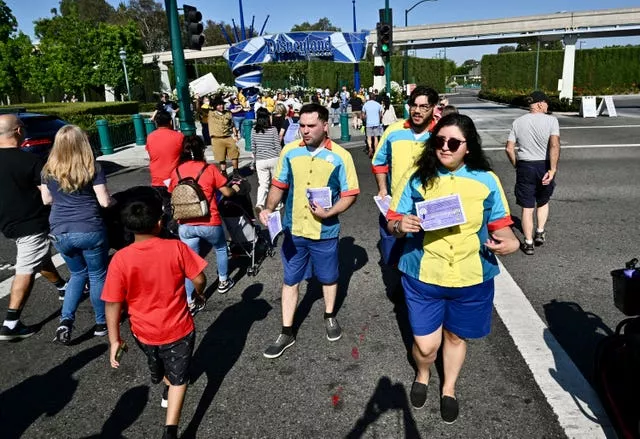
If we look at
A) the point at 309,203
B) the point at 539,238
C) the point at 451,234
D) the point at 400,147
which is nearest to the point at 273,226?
the point at 309,203

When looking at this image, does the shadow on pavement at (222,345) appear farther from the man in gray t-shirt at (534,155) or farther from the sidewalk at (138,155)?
the sidewalk at (138,155)

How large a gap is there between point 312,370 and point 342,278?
1796mm

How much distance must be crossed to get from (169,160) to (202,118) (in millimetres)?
11691

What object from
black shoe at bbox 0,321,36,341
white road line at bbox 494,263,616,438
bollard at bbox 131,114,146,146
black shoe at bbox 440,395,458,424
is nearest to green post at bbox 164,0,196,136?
black shoe at bbox 0,321,36,341

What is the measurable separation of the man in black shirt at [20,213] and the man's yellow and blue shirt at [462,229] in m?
3.20

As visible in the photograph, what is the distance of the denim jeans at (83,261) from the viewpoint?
3.84 metres

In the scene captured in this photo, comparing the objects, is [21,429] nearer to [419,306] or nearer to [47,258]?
[47,258]

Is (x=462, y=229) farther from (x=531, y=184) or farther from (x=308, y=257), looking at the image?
(x=531, y=184)

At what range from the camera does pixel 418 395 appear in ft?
9.96

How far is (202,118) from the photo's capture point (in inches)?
665

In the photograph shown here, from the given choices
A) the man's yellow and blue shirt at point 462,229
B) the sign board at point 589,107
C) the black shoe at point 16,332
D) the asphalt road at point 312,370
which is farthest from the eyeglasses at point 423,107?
the sign board at point 589,107

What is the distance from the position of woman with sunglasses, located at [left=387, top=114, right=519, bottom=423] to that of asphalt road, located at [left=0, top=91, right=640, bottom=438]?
429 mm

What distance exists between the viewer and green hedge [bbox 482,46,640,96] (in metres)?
48.1

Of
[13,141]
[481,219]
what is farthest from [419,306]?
[13,141]
